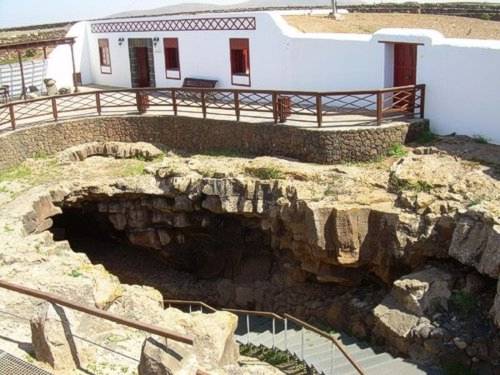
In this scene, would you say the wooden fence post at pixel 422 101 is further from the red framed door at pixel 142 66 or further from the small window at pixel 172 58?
the red framed door at pixel 142 66

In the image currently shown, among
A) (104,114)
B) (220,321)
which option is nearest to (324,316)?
(220,321)

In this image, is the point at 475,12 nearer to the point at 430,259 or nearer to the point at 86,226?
the point at 430,259

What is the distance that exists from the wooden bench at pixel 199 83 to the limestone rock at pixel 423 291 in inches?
489

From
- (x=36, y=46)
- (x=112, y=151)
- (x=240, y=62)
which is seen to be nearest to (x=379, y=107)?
(x=240, y=62)

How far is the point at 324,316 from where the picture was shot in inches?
633

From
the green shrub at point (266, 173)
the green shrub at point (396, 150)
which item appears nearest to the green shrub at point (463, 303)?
the green shrub at point (396, 150)

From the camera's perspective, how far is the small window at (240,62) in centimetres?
2234

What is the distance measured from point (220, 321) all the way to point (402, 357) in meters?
4.75

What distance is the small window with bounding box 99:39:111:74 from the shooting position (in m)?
28.1

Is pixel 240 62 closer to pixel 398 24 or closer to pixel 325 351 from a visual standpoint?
pixel 398 24

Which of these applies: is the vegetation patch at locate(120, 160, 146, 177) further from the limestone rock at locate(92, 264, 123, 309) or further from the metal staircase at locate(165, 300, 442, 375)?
the limestone rock at locate(92, 264, 123, 309)

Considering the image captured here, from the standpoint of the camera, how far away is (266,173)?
16.2m

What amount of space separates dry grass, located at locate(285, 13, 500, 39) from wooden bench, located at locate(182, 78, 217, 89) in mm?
3751

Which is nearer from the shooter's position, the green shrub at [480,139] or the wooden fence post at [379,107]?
the green shrub at [480,139]
